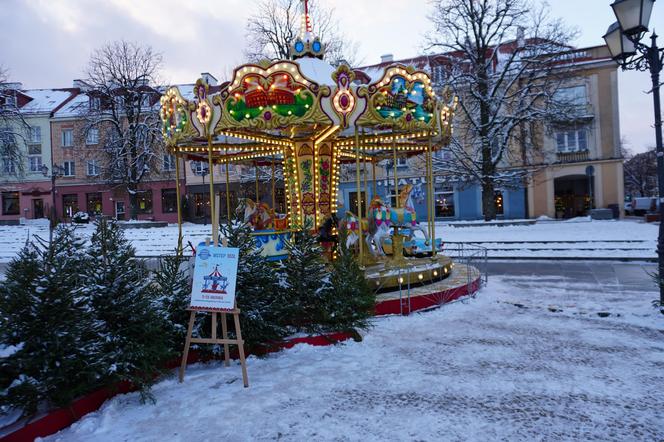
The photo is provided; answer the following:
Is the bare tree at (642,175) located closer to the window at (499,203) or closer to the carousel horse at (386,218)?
the window at (499,203)

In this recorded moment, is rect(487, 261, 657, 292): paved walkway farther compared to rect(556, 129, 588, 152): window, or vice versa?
rect(556, 129, 588, 152): window

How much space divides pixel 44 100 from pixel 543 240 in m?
51.4

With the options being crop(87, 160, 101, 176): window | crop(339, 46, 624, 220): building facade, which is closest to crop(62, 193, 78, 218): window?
crop(87, 160, 101, 176): window

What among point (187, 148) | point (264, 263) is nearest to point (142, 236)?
point (187, 148)

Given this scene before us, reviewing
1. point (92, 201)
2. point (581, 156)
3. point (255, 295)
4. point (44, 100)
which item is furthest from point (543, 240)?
point (44, 100)

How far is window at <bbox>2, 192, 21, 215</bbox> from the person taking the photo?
157 ft

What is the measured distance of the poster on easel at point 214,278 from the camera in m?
5.56

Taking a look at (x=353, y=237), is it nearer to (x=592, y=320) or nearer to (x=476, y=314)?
(x=476, y=314)

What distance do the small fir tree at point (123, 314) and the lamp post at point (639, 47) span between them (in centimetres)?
864

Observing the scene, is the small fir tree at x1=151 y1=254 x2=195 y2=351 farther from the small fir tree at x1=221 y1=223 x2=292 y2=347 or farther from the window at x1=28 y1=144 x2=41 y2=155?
the window at x1=28 y1=144 x2=41 y2=155

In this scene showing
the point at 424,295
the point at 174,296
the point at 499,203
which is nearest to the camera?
the point at 174,296

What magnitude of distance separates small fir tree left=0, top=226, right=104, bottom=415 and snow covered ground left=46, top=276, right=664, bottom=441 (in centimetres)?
46

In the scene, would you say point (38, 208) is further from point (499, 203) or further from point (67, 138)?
point (499, 203)

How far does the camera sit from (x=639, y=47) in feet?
27.0
